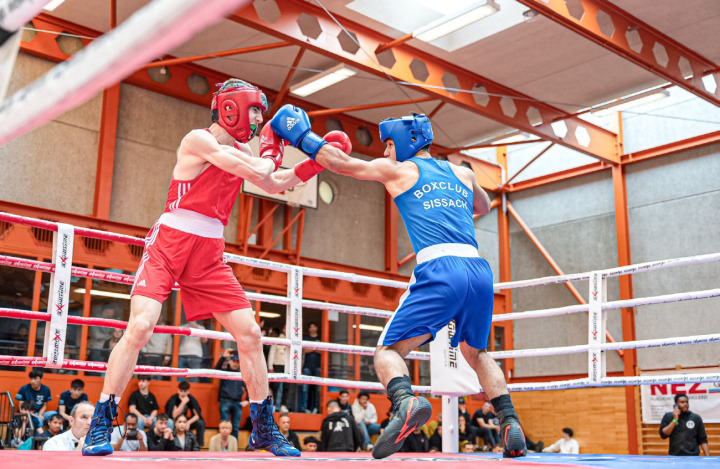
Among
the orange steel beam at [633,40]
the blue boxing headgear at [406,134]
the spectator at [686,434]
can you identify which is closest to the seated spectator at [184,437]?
the spectator at [686,434]

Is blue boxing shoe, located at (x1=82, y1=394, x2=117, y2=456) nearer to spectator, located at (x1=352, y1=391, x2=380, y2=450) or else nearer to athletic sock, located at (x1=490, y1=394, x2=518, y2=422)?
athletic sock, located at (x1=490, y1=394, x2=518, y2=422)

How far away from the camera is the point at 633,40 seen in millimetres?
10766

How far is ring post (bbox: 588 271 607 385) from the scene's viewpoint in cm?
458

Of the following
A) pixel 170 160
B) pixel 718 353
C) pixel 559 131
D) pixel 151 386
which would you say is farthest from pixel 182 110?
pixel 718 353

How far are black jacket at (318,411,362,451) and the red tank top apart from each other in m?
6.24

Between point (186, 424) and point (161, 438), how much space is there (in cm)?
75

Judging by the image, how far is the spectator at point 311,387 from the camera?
12.0 m

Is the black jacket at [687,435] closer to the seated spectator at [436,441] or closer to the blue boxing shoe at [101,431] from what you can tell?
the seated spectator at [436,441]

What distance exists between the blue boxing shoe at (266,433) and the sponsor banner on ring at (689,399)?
10.8 meters

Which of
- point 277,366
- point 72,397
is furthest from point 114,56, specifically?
point 277,366

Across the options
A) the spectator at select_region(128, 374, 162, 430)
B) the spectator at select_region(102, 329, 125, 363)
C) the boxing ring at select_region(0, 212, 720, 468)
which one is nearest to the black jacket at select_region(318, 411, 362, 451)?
the spectator at select_region(128, 374, 162, 430)

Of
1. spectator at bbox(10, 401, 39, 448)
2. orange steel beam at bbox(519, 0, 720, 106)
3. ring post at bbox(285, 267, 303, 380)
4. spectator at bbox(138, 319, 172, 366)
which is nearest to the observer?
ring post at bbox(285, 267, 303, 380)

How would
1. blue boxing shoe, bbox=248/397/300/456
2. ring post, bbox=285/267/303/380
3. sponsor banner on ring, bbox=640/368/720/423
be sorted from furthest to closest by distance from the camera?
sponsor banner on ring, bbox=640/368/720/423, ring post, bbox=285/267/303/380, blue boxing shoe, bbox=248/397/300/456

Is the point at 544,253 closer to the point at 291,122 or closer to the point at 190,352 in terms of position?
the point at 190,352
